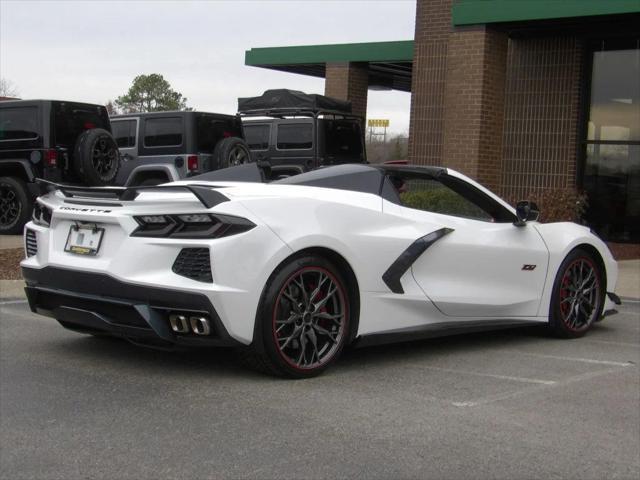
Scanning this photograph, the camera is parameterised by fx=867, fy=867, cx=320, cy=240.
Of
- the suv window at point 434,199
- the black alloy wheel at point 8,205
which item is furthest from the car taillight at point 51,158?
the suv window at point 434,199

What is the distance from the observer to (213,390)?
16.6ft

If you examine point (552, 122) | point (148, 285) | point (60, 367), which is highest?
point (552, 122)

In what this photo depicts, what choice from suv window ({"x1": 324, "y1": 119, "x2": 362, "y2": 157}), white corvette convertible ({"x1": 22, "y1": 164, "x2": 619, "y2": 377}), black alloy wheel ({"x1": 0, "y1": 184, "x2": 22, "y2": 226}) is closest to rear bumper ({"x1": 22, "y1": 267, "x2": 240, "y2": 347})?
white corvette convertible ({"x1": 22, "y1": 164, "x2": 619, "y2": 377})

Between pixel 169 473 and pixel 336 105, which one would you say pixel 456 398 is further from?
pixel 336 105

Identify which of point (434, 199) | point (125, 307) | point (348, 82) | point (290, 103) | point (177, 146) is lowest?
point (125, 307)

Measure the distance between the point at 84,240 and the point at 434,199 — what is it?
97.7 inches

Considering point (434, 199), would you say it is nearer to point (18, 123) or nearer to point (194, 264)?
point (194, 264)

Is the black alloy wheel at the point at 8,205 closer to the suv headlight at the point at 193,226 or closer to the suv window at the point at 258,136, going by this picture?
the suv window at the point at 258,136

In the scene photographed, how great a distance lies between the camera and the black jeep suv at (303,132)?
17.2 metres

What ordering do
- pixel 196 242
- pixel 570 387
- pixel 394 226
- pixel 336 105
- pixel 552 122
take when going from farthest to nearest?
pixel 336 105 < pixel 552 122 < pixel 394 226 < pixel 570 387 < pixel 196 242

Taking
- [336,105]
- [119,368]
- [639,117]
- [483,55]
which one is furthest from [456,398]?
[336,105]

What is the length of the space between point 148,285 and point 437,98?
11170 millimetres

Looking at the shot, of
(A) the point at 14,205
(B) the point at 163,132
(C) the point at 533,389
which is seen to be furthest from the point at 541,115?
(C) the point at 533,389

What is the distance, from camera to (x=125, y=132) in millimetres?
15641
